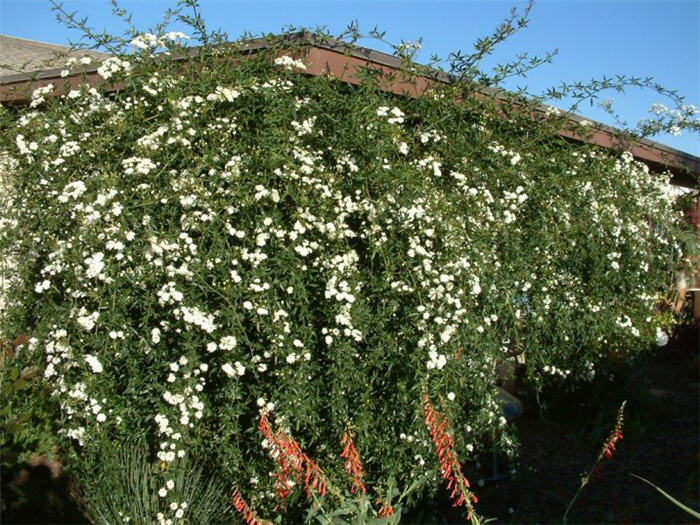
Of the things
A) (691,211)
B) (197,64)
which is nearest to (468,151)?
(197,64)

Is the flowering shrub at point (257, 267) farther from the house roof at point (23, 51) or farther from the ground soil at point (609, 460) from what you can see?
the house roof at point (23, 51)

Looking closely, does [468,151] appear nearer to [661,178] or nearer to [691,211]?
[661,178]

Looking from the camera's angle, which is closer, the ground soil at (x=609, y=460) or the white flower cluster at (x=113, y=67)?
the white flower cluster at (x=113, y=67)

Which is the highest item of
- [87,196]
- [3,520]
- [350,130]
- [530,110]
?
[530,110]

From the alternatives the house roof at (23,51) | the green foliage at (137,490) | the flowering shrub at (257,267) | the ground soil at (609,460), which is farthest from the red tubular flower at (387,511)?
the house roof at (23,51)

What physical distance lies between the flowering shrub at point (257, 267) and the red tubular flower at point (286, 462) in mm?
32

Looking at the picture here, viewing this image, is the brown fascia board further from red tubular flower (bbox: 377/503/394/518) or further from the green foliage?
red tubular flower (bbox: 377/503/394/518)

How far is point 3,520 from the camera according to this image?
353 cm

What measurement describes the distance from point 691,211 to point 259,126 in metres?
5.66

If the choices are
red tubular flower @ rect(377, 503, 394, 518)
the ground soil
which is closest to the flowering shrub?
red tubular flower @ rect(377, 503, 394, 518)

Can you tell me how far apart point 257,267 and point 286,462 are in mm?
838

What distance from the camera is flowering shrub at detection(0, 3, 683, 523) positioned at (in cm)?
313

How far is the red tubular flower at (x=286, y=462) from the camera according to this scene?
264cm

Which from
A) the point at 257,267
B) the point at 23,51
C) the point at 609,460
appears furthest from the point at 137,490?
the point at 23,51
